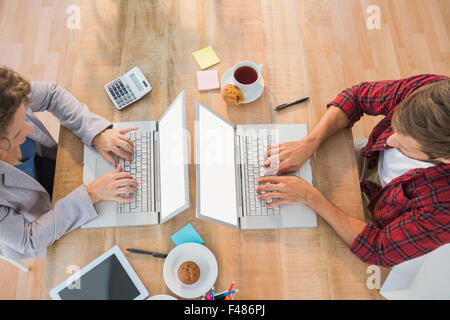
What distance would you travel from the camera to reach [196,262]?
945mm

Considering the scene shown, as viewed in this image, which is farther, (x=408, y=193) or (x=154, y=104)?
(x=154, y=104)

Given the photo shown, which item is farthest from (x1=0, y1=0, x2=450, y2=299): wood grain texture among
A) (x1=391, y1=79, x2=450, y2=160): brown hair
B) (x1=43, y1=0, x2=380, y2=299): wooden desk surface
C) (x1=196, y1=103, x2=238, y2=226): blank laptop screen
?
(x1=391, y1=79, x2=450, y2=160): brown hair

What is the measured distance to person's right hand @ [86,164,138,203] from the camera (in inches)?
38.1

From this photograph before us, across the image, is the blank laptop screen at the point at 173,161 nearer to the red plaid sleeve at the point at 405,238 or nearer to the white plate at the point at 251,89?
the white plate at the point at 251,89

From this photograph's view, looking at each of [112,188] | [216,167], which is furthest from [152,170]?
[216,167]

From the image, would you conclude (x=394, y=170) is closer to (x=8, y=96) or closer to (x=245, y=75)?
(x=245, y=75)

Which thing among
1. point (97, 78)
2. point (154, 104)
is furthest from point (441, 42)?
point (97, 78)

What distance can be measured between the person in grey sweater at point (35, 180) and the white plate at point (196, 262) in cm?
25

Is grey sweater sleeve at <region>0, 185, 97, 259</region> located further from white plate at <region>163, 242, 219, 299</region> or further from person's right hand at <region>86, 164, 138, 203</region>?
white plate at <region>163, 242, 219, 299</region>

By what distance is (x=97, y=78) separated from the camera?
44.6 inches

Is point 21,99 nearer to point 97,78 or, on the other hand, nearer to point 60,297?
point 97,78

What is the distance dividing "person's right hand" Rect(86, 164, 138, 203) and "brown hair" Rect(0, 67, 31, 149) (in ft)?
0.95

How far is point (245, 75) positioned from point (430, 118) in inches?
22.8
